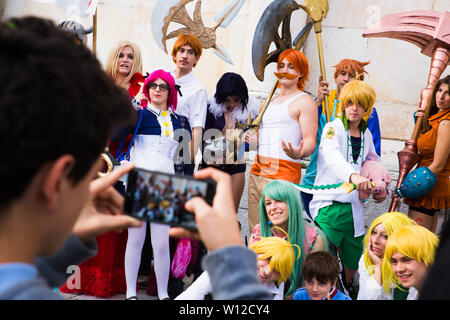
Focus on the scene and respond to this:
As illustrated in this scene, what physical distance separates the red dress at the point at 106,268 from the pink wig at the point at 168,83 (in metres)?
0.39

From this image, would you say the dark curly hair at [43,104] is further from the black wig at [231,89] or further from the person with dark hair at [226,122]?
the black wig at [231,89]

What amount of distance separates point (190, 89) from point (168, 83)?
1.65 feet

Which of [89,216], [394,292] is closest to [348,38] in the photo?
[394,292]

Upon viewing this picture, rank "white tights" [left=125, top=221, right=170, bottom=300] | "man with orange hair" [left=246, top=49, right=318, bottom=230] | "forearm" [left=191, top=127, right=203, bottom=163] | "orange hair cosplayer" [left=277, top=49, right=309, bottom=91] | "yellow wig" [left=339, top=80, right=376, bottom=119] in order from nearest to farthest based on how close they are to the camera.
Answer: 1. "yellow wig" [left=339, top=80, right=376, bottom=119]
2. "white tights" [left=125, top=221, right=170, bottom=300]
3. "man with orange hair" [left=246, top=49, right=318, bottom=230]
4. "orange hair cosplayer" [left=277, top=49, right=309, bottom=91]
5. "forearm" [left=191, top=127, right=203, bottom=163]

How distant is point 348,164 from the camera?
378 cm

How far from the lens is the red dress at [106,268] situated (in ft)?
13.7

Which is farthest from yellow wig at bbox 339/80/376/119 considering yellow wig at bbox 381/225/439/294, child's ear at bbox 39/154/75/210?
child's ear at bbox 39/154/75/210

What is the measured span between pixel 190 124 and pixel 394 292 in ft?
6.91

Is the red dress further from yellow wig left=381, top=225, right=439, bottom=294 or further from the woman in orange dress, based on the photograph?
the woman in orange dress

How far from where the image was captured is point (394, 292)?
120 inches

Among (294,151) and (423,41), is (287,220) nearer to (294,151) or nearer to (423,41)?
(294,151)

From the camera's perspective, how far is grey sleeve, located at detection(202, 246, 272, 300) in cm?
91

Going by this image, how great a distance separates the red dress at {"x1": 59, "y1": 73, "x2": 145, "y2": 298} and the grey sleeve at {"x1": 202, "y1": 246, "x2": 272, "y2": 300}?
10.7ft

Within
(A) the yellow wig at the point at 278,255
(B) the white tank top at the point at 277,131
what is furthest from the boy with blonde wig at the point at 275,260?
(B) the white tank top at the point at 277,131
